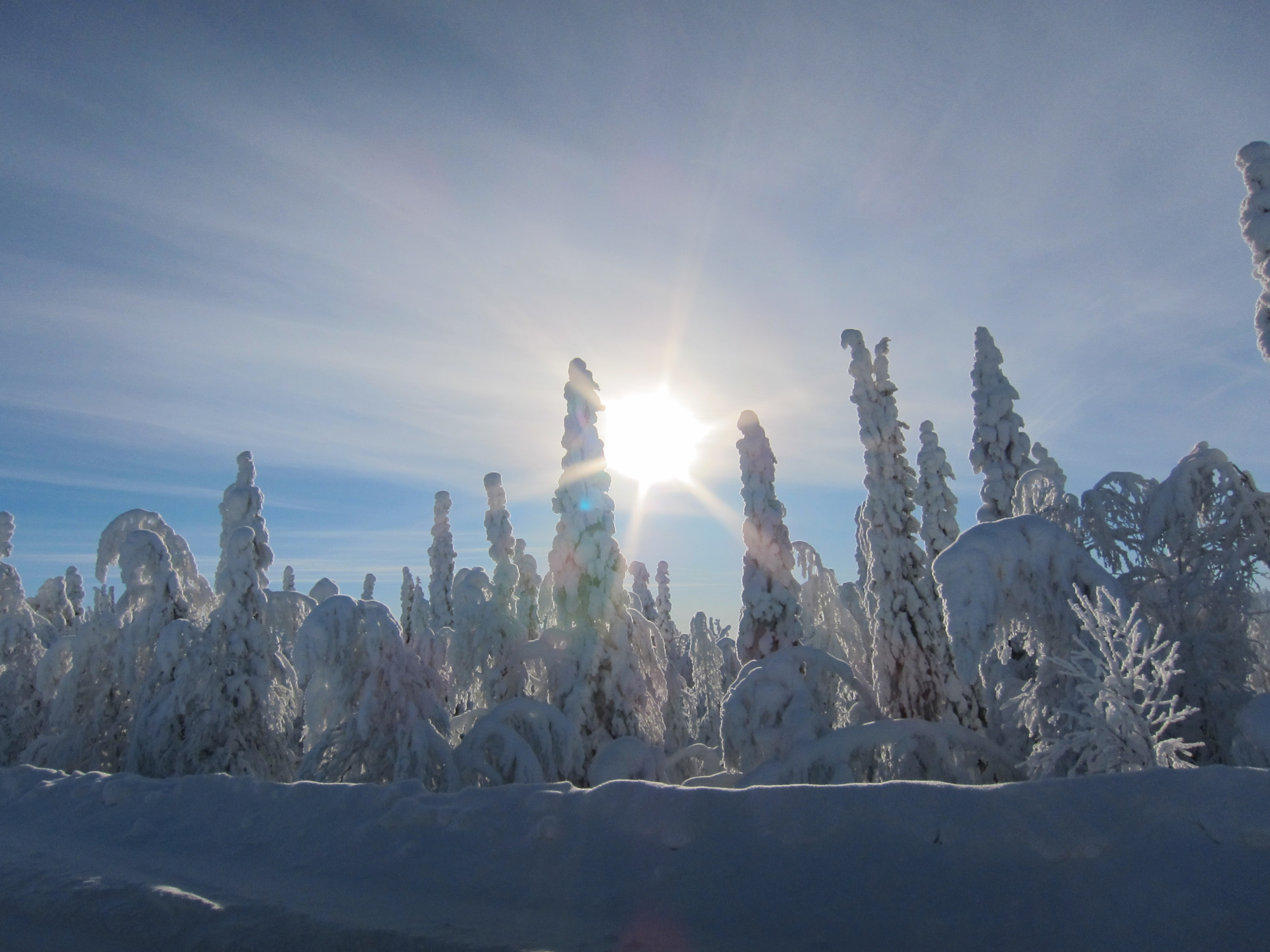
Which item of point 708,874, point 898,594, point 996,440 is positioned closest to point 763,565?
point 898,594

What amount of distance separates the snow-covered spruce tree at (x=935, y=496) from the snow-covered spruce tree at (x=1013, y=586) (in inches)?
705

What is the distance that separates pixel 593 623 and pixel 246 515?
10489 millimetres

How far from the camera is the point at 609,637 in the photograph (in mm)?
19500

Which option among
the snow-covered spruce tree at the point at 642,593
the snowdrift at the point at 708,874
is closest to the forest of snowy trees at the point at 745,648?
the snowdrift at the point at 708,874

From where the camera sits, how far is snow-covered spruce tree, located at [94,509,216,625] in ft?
70.4

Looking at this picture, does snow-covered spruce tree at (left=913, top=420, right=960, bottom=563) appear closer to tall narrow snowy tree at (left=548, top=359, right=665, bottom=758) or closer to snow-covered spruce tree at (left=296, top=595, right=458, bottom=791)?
tall narrow snowy tree at (left=548, top=359, right=665, bottom=758)

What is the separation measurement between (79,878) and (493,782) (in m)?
10.7

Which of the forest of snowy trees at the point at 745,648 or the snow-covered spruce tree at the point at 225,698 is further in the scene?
the snow-covered spruce tree at the point at 225,698

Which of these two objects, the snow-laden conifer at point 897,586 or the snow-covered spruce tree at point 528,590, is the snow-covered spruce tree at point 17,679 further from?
the snow-laden conifer at point 897,586

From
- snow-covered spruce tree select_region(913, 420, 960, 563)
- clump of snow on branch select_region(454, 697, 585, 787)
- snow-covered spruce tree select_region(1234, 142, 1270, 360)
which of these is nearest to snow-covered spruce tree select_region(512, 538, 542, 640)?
clump of snow on branch select_region(454, 697, 585, 787)

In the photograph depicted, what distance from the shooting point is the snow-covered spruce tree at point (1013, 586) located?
10031mm

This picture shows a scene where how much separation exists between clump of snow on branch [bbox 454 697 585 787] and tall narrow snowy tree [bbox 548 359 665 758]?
3.50 feet

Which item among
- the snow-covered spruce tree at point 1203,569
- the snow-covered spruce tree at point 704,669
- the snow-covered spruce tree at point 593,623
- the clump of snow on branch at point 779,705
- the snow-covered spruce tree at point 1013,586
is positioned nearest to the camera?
the snow-covered spruce tree at point 1013,586

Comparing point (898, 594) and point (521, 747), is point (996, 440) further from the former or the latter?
point (521, 747)
